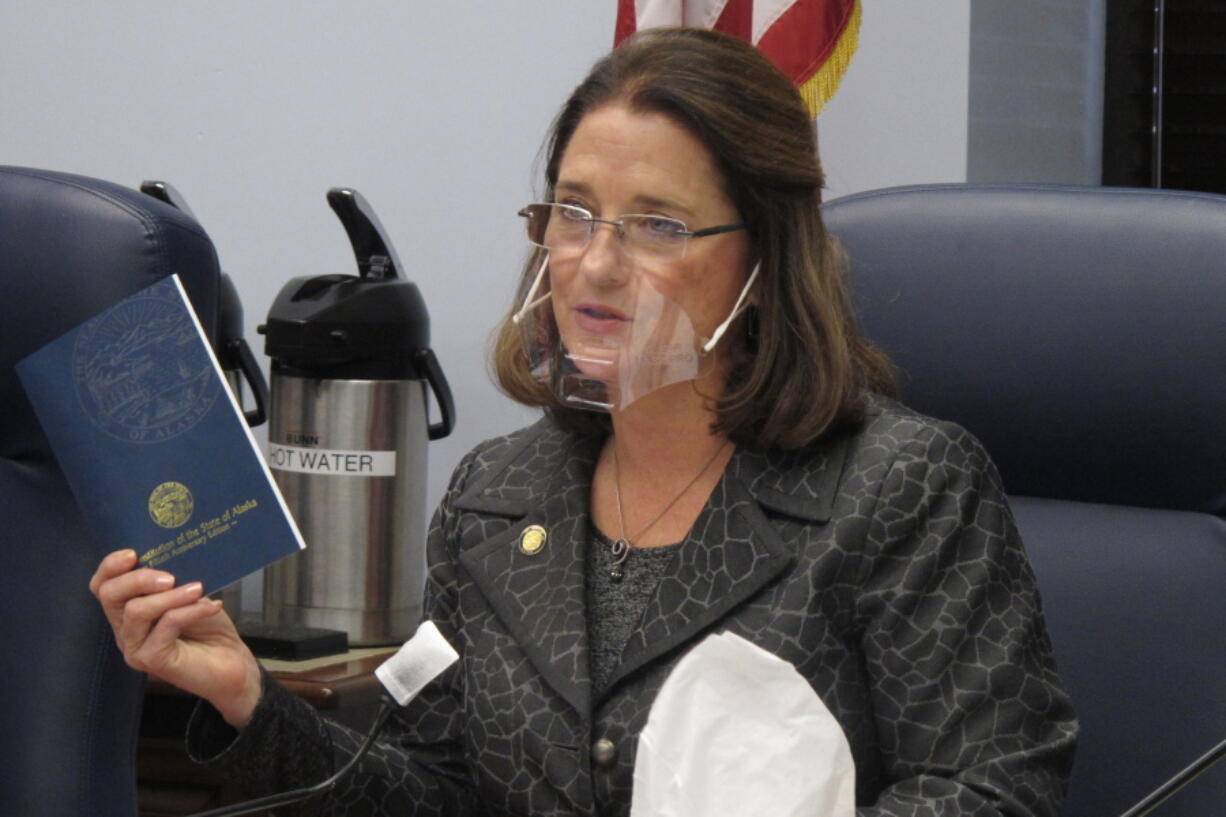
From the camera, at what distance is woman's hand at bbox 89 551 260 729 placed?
1.05 metres

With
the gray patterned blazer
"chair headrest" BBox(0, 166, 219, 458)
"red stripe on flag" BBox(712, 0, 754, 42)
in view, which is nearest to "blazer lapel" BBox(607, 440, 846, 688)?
the gray patterned blazer

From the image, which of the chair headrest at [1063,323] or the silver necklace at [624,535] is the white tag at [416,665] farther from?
the chair headrest at [1063,323]

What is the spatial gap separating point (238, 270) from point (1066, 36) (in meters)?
1.27

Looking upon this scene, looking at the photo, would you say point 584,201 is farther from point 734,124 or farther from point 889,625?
point 889,625

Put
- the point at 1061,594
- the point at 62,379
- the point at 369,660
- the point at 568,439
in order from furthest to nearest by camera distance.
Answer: the point at 369,660 < the point at 568,439 < the point at 1061,594 < the point at 62,379

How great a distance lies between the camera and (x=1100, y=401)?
4.09ft

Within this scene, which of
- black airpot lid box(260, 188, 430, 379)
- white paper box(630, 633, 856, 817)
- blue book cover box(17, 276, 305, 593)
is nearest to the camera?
white paper box(630, 633, 856, 817)

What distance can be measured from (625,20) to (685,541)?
2.88 feet

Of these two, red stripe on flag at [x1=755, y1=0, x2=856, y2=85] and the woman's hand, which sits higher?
red stripe on flag at [x1=755, y1=0, x2=856, y2=85]

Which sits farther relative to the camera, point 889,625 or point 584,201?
point 584,201

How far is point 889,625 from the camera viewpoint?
44.6 inches

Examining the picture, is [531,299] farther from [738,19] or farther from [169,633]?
[738,19]

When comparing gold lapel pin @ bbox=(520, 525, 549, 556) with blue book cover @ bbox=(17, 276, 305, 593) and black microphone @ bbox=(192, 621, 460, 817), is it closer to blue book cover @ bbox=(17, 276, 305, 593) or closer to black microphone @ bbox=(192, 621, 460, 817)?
black microphone @ bbox=(192, 621, 460, 817)

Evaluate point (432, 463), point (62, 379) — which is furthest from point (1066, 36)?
point (62, 379)
